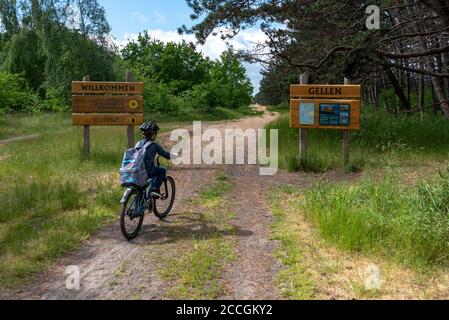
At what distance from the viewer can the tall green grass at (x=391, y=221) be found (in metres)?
5.30

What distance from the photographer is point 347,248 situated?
5.56 m

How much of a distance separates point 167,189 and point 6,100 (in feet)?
69.2

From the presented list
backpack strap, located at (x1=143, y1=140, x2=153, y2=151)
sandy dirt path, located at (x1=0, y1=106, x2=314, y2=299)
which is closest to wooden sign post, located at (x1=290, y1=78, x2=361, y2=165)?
sandy dirt path, located at (x1=0, y1=106, x2=314, y2=299)

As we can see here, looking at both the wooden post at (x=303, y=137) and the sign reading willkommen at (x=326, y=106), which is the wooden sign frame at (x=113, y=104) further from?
the wooden post at (x=303, y=137)

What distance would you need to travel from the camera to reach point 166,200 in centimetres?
814

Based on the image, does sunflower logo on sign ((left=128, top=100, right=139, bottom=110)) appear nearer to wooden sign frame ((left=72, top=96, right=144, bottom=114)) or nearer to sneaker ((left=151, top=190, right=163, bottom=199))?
wooden sign frame ((left=72, top=96, right=144, bottom=114))

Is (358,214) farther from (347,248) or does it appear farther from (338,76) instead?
(338,76)

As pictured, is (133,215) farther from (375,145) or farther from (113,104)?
(375,145)

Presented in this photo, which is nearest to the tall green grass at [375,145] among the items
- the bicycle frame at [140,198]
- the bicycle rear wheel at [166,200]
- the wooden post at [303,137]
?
the wooden post at [303,137]

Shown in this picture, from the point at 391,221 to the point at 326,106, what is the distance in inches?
234

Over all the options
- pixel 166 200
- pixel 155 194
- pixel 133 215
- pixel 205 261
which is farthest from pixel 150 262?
pixel 166 200

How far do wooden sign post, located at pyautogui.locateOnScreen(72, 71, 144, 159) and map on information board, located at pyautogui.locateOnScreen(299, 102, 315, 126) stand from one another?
154 inches

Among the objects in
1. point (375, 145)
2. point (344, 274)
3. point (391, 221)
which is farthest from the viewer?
point (375, 145)

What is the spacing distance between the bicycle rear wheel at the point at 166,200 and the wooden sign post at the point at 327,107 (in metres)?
4.55
